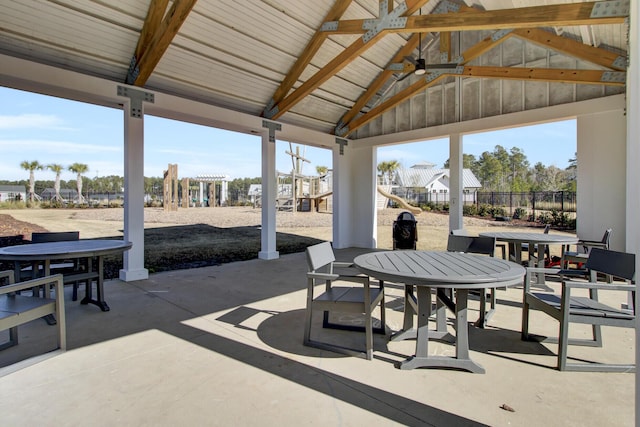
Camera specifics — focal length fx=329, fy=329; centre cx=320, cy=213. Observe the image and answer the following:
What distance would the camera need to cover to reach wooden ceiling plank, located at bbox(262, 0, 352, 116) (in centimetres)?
597

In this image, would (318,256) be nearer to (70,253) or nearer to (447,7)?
(70,253)

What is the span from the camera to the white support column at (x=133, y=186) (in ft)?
17.5

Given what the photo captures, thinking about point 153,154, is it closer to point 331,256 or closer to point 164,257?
point 164,257

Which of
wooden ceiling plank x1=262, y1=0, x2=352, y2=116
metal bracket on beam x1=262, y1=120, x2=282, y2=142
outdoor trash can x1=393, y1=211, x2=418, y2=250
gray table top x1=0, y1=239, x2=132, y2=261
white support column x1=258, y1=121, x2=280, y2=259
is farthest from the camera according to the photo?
outdoor trash can x1=393, y1=211, x2=418, y2=250

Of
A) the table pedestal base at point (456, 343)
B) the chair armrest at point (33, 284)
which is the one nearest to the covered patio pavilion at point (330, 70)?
the table pedestal base at point (456, 343)

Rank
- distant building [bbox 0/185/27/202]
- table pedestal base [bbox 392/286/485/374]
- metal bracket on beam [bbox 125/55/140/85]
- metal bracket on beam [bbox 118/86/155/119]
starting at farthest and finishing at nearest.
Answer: distant building [bbox 0/185/27/202], metal bracket on beam [bbox 118/86/155/119], metal bracket on beam [bbox 125/55/140/85], table pedestal base [bbox 392/286/485/374]

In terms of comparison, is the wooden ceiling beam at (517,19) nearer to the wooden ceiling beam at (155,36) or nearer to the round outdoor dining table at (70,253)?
the wooden ceiling beam at (155,36)

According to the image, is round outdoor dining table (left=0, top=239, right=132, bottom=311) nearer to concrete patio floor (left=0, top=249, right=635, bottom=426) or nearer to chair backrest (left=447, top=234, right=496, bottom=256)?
concrete patio floor (left=0, top=249, right=635, bottom=426)

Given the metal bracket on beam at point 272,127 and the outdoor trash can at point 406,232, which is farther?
the outdoor trash can at point 406,232

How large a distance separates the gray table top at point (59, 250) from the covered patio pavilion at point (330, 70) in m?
Result: 1.60

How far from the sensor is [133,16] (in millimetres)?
4695

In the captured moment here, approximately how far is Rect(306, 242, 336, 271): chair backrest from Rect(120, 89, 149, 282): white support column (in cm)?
366

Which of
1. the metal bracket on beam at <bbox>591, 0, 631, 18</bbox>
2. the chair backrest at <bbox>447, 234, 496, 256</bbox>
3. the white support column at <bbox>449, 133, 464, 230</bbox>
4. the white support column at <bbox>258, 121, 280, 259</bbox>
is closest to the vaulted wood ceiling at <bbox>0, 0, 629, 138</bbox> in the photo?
the metal bracket on beam at <bbox>591, 0, 631, 18</bbox>

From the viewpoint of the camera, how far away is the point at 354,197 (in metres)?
9.69
